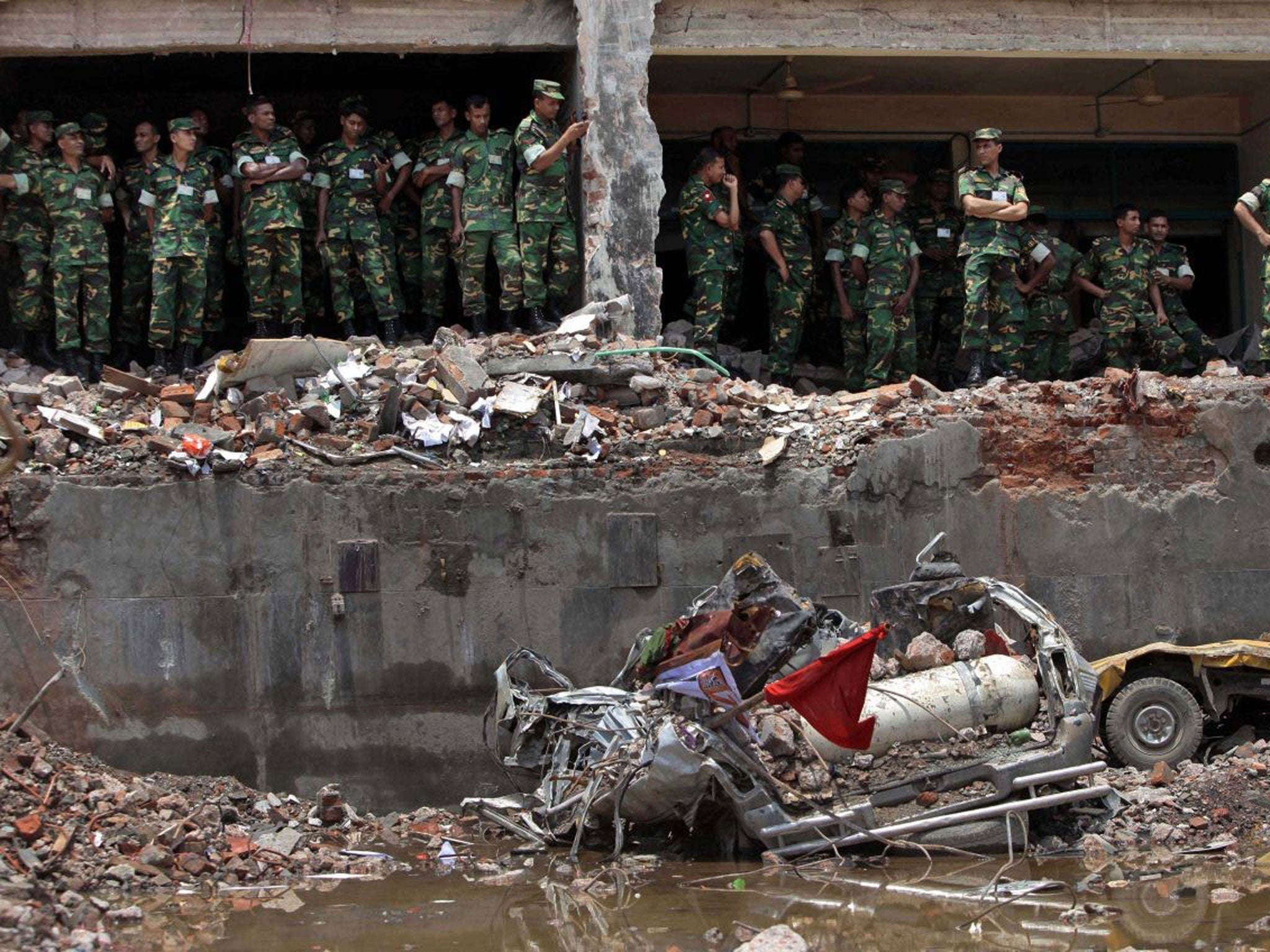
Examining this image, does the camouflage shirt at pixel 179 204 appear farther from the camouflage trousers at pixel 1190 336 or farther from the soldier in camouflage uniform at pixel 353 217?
the camouflage trousers at pixel 1190 336

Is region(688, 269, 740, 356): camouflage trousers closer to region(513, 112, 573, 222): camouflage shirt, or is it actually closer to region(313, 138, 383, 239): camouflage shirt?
region(513, 112, 573, 222): camouflage shirt

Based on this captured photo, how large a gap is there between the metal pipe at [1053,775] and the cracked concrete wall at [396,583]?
2390mm

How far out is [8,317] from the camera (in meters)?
14.8

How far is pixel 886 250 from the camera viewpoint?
14.3m

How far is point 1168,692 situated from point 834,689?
265 centimetres

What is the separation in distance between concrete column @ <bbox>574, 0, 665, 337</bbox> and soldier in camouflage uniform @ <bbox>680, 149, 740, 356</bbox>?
0.30 metres

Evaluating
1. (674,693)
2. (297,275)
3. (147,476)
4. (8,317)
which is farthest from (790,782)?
(8,317)

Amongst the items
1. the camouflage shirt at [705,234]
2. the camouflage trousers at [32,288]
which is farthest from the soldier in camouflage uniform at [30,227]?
the camouflage shirt at [705,234]

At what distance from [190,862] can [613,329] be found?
204 inches

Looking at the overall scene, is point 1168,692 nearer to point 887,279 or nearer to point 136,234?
point 887,279

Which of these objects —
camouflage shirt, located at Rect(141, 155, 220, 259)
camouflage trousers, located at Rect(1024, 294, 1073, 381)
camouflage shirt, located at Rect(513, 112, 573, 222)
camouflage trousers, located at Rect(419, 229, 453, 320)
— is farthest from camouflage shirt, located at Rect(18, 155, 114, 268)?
camouflage trousers, located at Rect(1024, 294, 1073, 381)

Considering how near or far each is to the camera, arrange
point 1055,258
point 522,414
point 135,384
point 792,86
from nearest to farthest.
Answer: point 522,414, point 135,384, point 1055,258, point 792,86

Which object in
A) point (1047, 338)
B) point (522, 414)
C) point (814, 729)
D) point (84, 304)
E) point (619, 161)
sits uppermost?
point (619, 161)

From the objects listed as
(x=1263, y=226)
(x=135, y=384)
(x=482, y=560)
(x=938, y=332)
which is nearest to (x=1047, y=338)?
(x=938, y=332)
